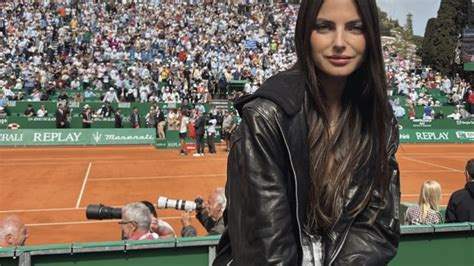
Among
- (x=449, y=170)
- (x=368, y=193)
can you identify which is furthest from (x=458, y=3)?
(x=368, y=193)

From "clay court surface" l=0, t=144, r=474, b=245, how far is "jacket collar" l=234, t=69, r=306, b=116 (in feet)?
27.9

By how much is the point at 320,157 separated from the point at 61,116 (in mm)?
23059

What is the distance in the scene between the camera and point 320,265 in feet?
4.60

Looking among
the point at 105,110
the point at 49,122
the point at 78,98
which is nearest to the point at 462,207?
the point at 105,110

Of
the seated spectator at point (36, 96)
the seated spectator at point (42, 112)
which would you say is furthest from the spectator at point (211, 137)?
the seated spectator at point (36, 96)

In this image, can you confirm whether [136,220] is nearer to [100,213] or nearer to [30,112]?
[100,213]

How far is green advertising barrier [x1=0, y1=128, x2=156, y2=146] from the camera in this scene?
22.7m

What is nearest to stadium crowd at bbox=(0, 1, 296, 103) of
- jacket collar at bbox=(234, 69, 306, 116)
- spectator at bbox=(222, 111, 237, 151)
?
spectator at bbox=(222, 111, 237, 151)

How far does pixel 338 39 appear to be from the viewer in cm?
146

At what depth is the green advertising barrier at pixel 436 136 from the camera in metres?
26.5

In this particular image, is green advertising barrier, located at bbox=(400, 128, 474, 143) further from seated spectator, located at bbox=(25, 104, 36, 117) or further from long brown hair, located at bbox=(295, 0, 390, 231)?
long brown hair, located at bbox=(295, 0, 390, 231)

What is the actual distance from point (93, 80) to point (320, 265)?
28.3m

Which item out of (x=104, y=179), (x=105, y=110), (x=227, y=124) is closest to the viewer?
(x=104, y=179)

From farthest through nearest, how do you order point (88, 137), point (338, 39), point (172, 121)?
point (172, 121) → point (88, 137) → point (338, 39)
